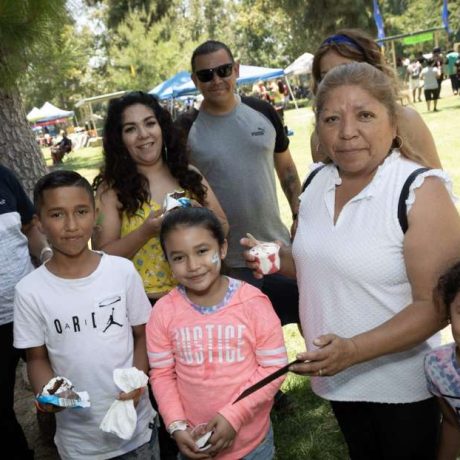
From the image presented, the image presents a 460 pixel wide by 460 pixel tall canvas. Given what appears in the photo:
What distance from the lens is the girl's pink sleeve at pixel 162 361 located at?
6.73ft

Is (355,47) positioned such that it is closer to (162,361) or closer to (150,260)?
(150,260)

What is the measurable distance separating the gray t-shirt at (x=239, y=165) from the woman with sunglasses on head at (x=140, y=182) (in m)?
→ 0.49

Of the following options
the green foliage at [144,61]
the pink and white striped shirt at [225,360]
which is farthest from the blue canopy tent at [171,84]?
the pink and white striped shirt at [225,360]

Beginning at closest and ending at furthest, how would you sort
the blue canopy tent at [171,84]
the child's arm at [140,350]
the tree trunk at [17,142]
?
the child's arm at [140,350], the tree trunk at [17,142], the blue canopy tent at [171,84]

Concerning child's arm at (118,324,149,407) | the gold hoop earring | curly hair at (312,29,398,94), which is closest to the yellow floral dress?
child's arm at (118,324,149,407)

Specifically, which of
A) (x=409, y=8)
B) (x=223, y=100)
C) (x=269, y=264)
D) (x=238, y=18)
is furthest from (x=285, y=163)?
(x=409, y=8)

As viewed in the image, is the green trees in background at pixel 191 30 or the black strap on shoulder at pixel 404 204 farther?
the green trees in background at pixel 191 30

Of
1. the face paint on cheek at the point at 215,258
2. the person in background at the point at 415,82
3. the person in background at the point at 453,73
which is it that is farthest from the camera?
the person in background at the point at 415,82

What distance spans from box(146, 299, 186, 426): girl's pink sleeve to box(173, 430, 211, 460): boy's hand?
4.2 inches

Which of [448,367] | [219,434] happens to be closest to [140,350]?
[219,434]

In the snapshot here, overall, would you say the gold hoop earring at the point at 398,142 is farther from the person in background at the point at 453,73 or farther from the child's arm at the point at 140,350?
the person in background at the point at 453,73

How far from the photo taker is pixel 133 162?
2.73 metres

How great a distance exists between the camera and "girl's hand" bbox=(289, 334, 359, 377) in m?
1.66

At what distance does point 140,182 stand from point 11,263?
0.79 m
